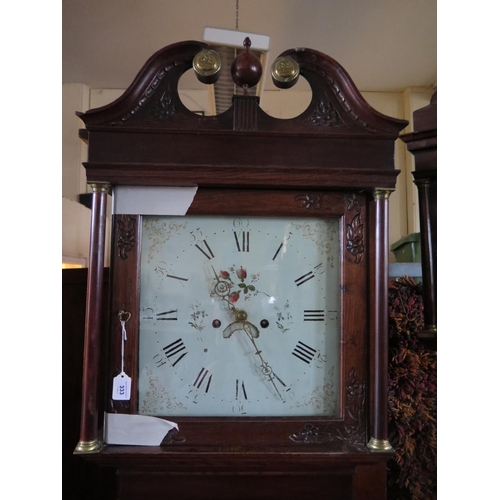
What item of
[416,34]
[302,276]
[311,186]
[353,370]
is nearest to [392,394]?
[353,370]

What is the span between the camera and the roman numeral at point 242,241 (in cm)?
78

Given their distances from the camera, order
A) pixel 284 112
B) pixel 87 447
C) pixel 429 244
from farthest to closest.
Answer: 1. pixel 284 112
2. pixel 429 244
3. pixel 87 447

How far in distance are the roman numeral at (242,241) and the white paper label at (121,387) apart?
1.01ft

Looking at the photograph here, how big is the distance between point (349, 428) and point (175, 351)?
34cm

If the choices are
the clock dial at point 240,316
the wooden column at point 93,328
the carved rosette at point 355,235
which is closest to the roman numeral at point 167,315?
the clock dial at point 240,316

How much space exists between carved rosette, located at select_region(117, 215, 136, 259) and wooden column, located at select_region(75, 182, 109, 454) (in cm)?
3

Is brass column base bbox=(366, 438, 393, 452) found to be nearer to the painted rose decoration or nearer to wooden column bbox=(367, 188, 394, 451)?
wooden column bbox=(367, 188, 394, 451)

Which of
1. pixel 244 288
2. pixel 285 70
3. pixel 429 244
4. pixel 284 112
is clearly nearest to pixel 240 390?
pixel 244 288

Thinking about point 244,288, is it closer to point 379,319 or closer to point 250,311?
point 250,311

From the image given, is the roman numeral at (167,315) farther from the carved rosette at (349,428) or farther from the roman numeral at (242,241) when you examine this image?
the carved rosette at (349,428)

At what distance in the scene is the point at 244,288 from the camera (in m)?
0.77

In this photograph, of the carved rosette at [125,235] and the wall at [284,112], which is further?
the wall at [284,112]

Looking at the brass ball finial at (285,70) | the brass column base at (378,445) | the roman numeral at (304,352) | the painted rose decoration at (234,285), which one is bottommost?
the brass column base at (378,445)

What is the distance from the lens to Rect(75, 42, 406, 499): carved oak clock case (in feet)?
2.38
